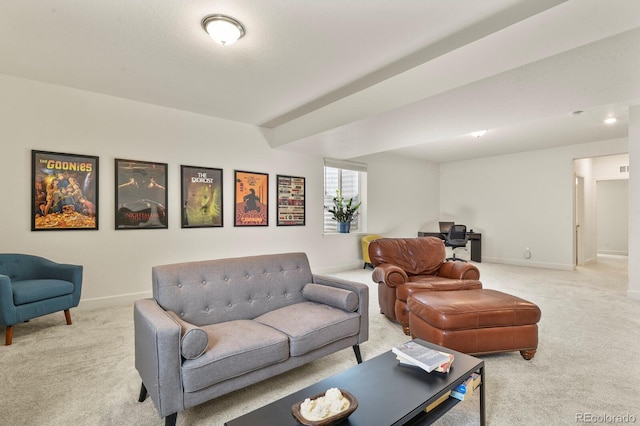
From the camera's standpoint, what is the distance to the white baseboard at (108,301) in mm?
3820

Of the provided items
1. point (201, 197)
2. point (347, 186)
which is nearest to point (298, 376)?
point (201, 197)

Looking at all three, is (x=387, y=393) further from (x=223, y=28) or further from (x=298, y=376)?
(x=223, y=28)

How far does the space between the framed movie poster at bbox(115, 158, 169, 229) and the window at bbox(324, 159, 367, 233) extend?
→ 3.23 metres

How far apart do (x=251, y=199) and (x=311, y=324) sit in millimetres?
3361

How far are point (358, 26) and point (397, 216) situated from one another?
568cm

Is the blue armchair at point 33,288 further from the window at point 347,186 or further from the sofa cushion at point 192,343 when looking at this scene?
the window at point 347,186

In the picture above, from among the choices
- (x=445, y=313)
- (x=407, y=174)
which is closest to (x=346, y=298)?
(x=445, y=313)

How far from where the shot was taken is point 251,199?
17.0 ft

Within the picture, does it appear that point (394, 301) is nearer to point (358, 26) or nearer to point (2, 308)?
point (358, 26)

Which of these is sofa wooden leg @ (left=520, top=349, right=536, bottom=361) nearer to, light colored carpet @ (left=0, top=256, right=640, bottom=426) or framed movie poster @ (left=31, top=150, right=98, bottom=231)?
light colored carpet @ (left=0, top=256, right=640, bottom=426)

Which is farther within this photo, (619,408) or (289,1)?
(289,1)

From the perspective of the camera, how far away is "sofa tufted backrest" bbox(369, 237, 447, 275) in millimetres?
3727

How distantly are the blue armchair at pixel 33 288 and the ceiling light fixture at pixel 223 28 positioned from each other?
2795mm

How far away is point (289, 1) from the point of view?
7.25ft
